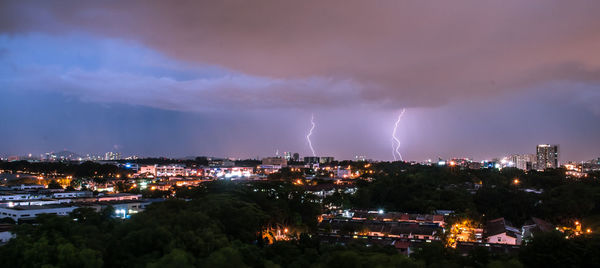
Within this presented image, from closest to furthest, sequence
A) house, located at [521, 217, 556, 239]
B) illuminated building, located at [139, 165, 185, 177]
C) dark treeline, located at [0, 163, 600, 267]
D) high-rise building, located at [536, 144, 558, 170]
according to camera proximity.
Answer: dark treeline, located at [0, 163, 600, 267], house, located at [521, 217, 556, 239], illuminated building, located at [139, 165, 185, 177], high-rise building, located at [536, 144, 558, 170]

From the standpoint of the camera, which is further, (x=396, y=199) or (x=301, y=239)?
(x=396, y=199)

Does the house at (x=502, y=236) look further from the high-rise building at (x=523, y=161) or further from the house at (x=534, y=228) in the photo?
the high-rise building at (x=523, y=161)

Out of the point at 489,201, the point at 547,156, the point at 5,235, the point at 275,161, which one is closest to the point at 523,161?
the point at 547,156

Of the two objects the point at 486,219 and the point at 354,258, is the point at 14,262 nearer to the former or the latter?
the point at 354,258

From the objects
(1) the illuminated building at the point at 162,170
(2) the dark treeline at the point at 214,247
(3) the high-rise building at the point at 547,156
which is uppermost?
(3) the high-rise building at the point at 547,156

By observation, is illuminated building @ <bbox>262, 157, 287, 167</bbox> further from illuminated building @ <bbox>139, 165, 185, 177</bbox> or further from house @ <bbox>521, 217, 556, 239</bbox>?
house @ <bbox>521, 217, 556, 239</bbox>

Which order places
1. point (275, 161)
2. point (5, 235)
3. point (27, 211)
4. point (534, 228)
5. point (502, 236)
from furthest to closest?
point (275, 161), point (27, 211), point (534, 228), point (502, 236), point (5, 235)

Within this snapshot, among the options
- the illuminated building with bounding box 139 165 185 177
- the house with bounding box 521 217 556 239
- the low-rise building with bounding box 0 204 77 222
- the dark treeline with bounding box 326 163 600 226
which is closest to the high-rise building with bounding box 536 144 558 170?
the dark treeline with bounding box 326 163 600 226

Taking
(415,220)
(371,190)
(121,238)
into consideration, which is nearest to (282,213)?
(415,220)

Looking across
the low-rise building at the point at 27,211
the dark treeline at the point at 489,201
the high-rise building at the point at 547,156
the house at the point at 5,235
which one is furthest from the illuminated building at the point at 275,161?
the house at the point at 5,235

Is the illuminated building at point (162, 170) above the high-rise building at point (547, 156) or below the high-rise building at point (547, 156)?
below

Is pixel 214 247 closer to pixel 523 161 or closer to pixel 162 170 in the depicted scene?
pixel 162 170
